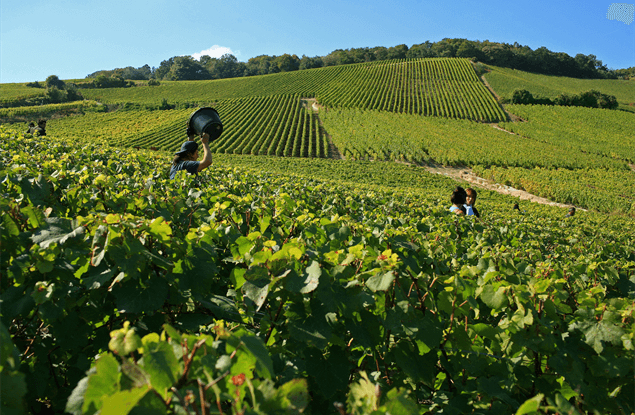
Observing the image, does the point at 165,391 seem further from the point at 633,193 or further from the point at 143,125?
the point at 143,125

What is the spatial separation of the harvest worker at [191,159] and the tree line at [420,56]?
4945 inches

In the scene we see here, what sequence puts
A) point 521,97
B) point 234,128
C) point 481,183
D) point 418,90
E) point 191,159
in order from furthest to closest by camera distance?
point 418,90
point 521,97
point 234,128
point 481,183
point 191,159

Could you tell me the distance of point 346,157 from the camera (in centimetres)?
3656

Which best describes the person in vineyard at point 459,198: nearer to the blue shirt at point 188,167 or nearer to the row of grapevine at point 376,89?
the blue shirt at point 188,167

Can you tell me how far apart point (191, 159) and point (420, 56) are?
134281 mm

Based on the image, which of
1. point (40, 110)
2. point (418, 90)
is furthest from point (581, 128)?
point (40, 110)

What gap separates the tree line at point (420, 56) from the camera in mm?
111750

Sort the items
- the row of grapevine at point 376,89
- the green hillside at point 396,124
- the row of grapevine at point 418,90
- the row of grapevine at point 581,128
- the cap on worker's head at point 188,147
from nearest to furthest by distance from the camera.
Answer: the cap on worker's head at point 188,147
the green hillside at point 396,124
the row of grapevine at point 581,128
the row of grapevine at point 418,90
the row of grapevine at point 376,89

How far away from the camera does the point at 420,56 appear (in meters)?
121

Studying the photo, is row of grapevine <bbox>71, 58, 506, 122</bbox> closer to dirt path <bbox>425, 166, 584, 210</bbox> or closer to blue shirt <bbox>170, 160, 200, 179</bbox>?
dirt path <bbox>425, 166, 584, 210</bbox>

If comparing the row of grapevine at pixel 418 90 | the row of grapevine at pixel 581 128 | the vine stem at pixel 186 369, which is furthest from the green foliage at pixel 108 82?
the vine stem at pixel 186 369

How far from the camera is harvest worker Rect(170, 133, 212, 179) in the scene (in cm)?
480

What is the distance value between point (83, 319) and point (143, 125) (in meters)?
60.7

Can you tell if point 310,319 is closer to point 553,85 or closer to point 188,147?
point 188,147
